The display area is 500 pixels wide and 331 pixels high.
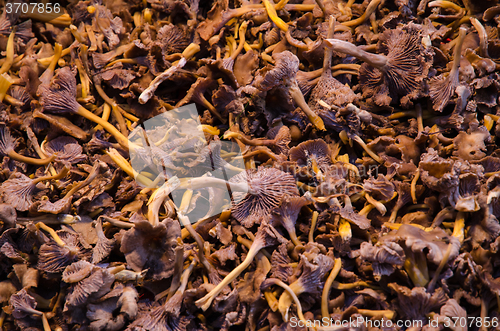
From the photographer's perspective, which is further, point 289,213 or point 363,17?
point 363,17

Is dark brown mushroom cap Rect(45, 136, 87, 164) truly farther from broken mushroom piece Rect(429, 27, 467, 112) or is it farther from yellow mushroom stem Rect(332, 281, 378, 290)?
broken mushroom piece Rect(429, 27, 467, 112)

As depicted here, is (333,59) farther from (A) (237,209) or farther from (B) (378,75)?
(A) (237,209)

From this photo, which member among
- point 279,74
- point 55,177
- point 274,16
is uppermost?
point 274,16

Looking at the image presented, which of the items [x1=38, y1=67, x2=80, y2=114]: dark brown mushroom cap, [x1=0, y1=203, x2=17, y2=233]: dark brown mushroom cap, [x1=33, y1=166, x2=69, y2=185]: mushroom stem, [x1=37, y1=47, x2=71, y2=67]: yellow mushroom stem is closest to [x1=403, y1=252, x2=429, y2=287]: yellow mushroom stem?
[x1=33, y1=166, x2=69, y2=185]: mushroom stem

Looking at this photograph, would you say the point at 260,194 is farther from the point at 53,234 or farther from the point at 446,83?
the point at 446,83

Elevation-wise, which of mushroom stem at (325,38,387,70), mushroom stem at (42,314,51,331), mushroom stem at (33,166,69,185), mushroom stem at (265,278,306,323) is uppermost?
mushroom stem at (325,38,387,70)

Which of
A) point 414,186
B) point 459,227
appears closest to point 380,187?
point 414,186
